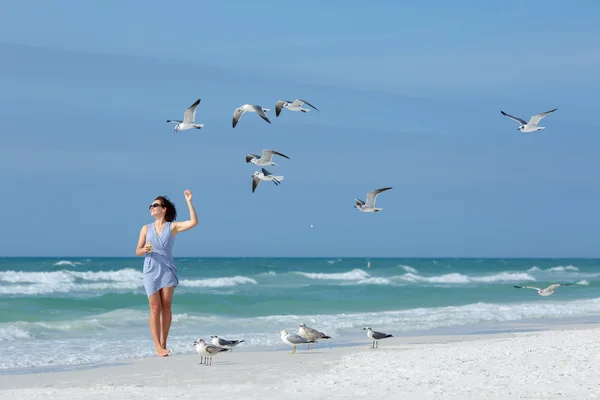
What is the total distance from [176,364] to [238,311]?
12701mm

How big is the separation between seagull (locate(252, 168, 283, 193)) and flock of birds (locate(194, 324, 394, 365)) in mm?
3369

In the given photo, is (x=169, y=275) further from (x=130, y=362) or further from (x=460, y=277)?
(x=460, y=277)

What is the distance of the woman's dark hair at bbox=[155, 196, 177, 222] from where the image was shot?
10.4m

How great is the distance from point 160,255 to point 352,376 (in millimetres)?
2714

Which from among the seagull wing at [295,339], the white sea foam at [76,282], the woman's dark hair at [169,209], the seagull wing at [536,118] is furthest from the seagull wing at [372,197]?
the white sea foam at [76,282]

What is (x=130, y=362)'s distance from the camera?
10.9 m

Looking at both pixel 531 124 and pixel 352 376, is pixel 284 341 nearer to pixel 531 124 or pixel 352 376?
pixel 352 376

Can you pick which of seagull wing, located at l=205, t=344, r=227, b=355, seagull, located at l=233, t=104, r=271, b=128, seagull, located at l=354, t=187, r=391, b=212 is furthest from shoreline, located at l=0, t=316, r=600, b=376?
seagull, located at l=233, t=104, r=271, b=128

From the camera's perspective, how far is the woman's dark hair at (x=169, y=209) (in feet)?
34.0

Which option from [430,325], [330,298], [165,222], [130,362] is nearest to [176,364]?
[130,362]

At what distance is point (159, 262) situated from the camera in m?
10.2

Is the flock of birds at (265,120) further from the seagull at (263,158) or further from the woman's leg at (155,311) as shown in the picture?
the woman's leg at (155,311)

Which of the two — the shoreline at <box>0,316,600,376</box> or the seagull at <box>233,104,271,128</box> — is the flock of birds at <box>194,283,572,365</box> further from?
the seagull at <box>233,104,271,128</box>

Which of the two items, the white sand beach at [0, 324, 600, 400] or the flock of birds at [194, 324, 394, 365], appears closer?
the white sand beach at [0, 324, 600, 400]
